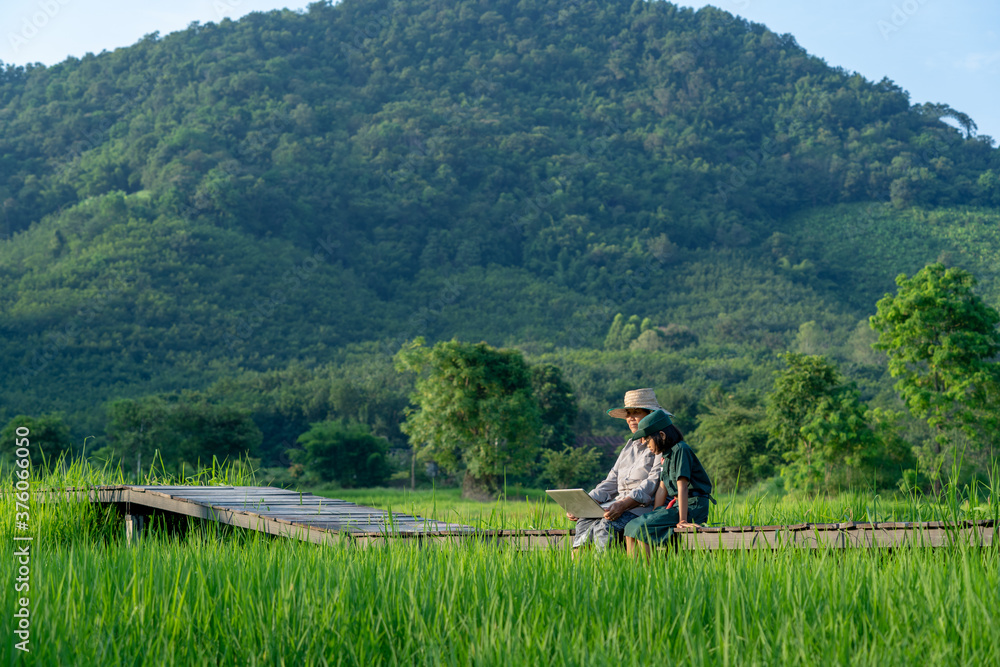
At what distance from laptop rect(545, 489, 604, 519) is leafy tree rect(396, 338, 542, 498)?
942 inches

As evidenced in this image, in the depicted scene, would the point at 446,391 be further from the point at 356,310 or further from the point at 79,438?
the point at 356,310

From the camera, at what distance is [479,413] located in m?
29.2

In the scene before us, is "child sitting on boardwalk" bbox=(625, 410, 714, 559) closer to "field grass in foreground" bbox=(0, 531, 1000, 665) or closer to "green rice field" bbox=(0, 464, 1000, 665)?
"green rice field" bbox=(0, 464, 1000, 665)

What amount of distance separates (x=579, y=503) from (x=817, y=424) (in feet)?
58.3

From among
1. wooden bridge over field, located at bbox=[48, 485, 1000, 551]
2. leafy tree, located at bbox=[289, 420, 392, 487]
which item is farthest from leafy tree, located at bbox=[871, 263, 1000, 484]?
leafy tree, located at bbox=[289, 420, 392, 487]

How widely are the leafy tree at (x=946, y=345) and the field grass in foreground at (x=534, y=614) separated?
18.1 metres

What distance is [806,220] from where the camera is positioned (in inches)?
3597

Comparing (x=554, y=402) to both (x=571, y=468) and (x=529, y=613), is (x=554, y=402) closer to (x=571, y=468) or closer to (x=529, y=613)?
(x=571, y=468)

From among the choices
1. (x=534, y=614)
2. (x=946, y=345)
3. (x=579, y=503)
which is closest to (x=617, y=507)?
(x=579, y=503)

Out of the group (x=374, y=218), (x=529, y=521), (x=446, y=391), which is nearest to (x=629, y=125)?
(x=374, y=218)

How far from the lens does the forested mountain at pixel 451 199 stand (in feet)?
175

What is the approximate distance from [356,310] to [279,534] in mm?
61378

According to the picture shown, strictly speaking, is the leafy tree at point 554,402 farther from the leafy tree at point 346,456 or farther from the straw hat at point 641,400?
the straw hat at point 641,400

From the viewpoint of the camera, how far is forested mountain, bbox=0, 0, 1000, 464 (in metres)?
53.4
